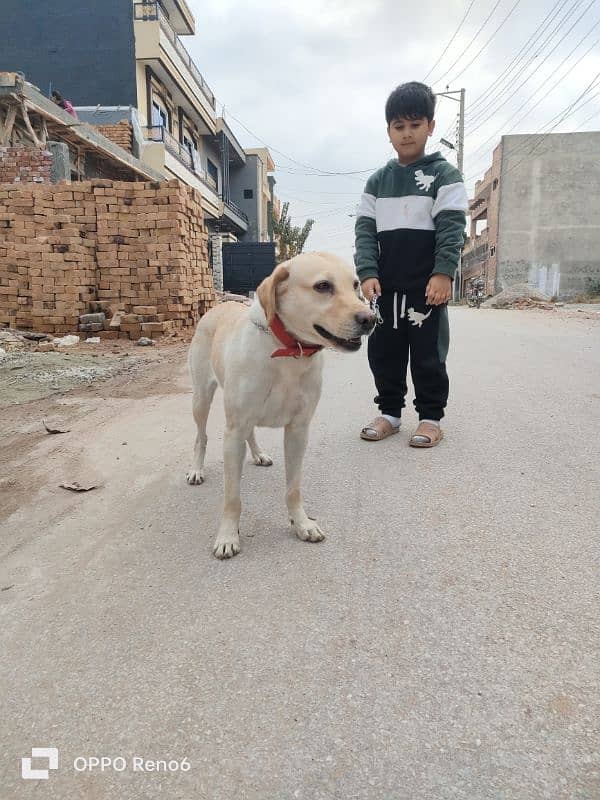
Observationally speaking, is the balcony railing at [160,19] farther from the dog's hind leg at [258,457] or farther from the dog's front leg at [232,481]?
the dog's front leg at [232,481]

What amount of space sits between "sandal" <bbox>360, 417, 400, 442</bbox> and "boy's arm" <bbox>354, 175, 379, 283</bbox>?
900 mm

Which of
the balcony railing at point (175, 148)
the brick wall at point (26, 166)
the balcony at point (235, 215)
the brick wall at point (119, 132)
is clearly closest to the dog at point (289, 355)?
the brick wall at point (26, 166)

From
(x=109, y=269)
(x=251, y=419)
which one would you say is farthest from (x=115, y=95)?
(x=251, y=419)

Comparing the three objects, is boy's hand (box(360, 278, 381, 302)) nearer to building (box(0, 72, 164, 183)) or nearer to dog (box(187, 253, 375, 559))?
dog (box(187, 253, 375, 559))

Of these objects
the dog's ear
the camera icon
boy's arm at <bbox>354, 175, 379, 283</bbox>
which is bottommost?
the camera icon

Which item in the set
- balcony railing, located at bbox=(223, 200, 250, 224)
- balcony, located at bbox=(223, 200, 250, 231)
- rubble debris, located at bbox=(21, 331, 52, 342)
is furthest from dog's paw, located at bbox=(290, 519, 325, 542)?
balcony railing, located at bbox=(223, 200, 250, 224)

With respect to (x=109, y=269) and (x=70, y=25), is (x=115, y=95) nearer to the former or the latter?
(x=70, y=25)

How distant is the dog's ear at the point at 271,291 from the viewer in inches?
75.1

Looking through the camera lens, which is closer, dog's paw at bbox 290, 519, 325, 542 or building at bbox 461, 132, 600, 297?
dog's paw at bbox 290, 519, 325, 542

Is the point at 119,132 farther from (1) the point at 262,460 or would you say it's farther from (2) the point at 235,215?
(1) the point at 262,460

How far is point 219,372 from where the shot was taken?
248 centimetres

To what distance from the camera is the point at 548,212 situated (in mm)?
31375

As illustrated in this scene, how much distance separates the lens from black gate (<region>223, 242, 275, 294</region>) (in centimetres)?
1903

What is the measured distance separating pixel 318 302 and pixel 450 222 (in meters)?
1.52
